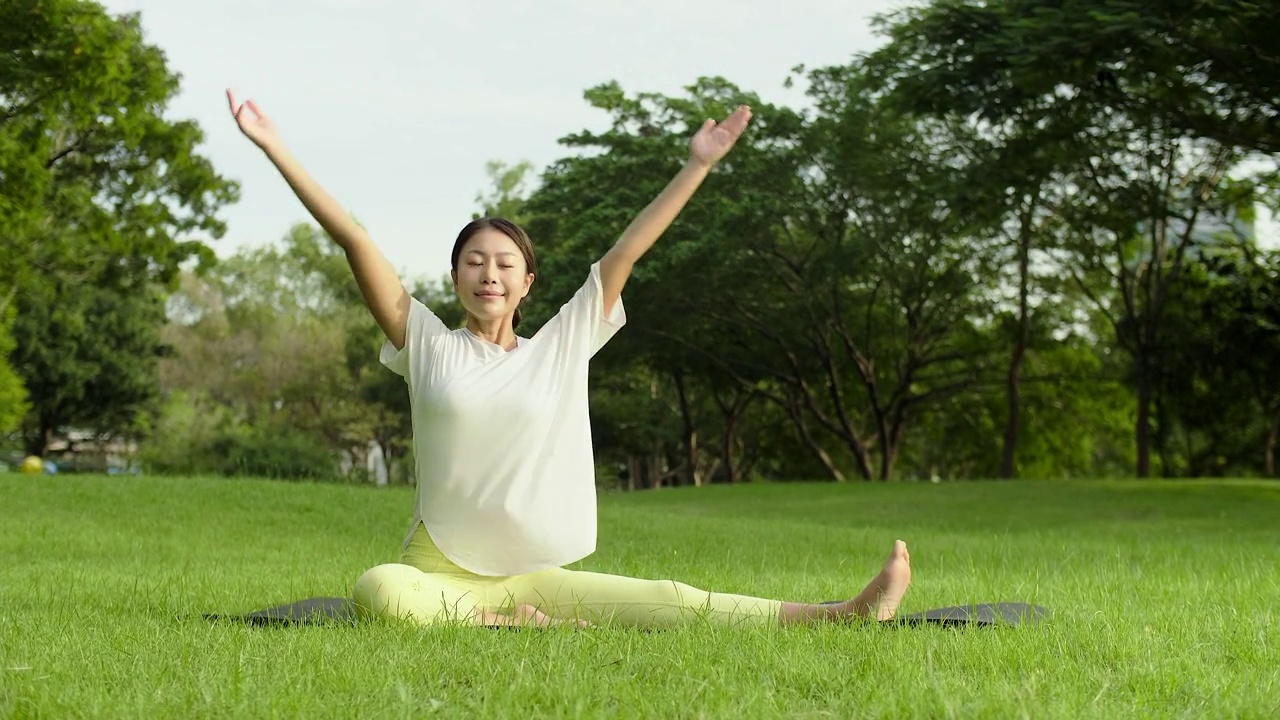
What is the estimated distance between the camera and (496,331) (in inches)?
189

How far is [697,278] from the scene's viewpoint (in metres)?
27.7

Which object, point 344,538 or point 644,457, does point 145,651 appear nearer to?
point 344,538

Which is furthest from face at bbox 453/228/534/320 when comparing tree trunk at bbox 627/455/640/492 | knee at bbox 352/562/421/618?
tree trunk at bbox 627/455/640/492

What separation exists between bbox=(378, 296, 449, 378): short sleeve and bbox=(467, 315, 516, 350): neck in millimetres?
124

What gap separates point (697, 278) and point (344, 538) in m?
17.3

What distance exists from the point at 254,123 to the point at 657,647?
2.23 metres

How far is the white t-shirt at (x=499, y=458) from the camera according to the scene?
4480 mm

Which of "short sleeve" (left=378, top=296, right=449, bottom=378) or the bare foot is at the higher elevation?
"short sleeve" (left=378, top=296, right=449, bottom=378)

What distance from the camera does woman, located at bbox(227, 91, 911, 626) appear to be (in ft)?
14.4

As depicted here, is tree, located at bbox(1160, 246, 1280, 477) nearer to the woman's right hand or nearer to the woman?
the woman

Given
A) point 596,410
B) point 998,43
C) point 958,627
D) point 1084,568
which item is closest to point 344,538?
point 1084,568

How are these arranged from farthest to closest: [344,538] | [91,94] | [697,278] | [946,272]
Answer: [946,272], [697,278], [91,94], [344,538]

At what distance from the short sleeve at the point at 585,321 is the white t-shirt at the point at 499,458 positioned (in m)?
0.14

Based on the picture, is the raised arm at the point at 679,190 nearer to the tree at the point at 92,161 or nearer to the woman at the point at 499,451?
the woman at the point at 499,451
